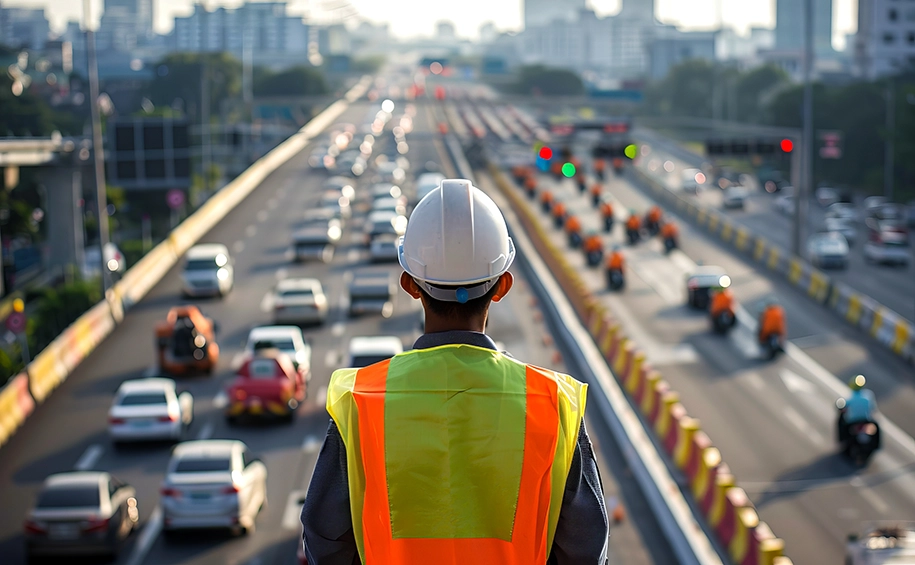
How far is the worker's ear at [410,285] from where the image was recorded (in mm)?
3395

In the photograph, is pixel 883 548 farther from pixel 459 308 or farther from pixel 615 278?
pixel 615 278

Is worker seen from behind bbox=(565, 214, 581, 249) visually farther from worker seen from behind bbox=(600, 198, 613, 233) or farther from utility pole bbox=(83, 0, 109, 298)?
utility pole bbox=(83, 0, 109, 298)

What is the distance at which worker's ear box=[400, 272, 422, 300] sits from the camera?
11.1 ft

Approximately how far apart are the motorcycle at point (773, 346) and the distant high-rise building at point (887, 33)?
6528cm

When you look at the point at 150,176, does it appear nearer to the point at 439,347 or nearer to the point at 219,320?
the point at 219,320

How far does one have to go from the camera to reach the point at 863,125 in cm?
8288

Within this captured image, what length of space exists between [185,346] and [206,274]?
10.1 m

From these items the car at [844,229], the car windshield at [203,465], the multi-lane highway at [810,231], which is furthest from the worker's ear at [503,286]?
the car at [844,229]

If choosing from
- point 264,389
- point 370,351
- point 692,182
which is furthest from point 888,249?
point 264,389

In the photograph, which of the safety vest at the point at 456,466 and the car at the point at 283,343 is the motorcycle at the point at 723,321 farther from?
the safety vest at the point at 456,466

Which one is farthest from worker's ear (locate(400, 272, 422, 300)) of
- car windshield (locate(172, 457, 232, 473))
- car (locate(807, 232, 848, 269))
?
car (locate(807, 232, 848, 269))

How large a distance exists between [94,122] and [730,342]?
703 inches

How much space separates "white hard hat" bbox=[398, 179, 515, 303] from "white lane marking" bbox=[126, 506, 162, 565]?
1410 centimetres

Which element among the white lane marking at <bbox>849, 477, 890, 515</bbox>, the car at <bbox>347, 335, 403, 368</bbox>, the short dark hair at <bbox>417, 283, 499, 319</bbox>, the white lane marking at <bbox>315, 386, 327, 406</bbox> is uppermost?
the short dark hair at <bbox>417, 283, 499, 319</bbox>
